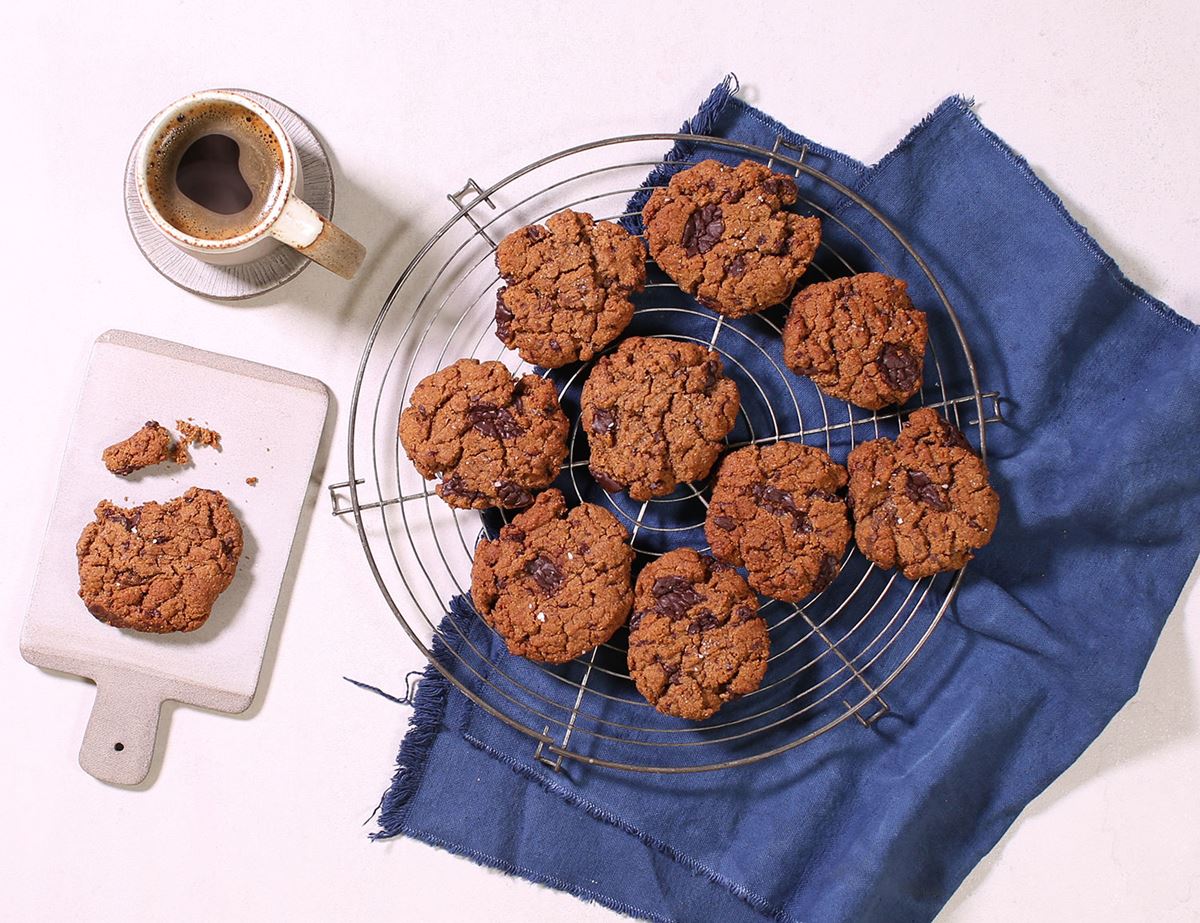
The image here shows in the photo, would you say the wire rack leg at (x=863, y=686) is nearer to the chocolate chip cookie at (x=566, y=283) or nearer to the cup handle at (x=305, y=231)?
the chocolate chip cookie at (x=566, y=283)

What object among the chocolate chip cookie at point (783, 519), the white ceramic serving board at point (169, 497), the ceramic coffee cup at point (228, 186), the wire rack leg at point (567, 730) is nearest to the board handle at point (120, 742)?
the white ceramic serving board at point (169, 497)

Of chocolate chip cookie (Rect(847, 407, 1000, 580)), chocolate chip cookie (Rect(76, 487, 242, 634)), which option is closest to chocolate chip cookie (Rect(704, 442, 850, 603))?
chocolate chip cookie (Rect(847, 407, 1000, 580))

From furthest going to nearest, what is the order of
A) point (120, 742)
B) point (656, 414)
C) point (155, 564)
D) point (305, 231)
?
point (120, 742), point (155, 564), point (656, 414), point (305, 231)

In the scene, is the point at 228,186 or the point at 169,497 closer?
the point at 228,186

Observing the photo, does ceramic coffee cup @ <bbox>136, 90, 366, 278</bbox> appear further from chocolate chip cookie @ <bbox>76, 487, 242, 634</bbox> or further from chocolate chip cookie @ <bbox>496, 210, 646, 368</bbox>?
chocolate chip cookie @ <bbox>76, 487, 242, 634</bbox>

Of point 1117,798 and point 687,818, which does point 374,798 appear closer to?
point 687,818

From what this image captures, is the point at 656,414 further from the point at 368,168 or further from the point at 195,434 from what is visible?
the point at 195,434

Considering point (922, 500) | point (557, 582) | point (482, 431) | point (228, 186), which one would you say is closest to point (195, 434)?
point (228, 186)
